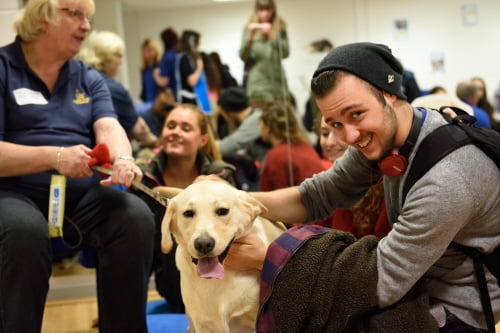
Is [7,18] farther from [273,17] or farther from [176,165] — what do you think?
[273,17]

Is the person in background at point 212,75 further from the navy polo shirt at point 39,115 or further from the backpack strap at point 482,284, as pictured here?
the backpack strap at point 482,284

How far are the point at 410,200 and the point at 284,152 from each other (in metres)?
1.99

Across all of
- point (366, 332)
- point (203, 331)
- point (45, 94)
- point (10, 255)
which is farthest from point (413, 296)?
point (45, 94)

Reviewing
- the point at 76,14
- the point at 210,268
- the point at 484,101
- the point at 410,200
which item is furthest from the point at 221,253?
the point at 484,101

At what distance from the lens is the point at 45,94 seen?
2.07 m

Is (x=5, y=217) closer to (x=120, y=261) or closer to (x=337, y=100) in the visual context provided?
(x=120, y=261)

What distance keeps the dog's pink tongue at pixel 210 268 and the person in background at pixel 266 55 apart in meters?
2.34

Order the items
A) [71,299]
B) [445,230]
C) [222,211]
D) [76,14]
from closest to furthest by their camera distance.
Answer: [445,230]
[222,211]
[76,14]
[71,299]

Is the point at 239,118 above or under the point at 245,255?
above

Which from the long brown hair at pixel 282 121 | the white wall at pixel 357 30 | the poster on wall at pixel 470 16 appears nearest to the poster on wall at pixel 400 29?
the white wall at pixel 357 30

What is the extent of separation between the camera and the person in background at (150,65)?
3838mm

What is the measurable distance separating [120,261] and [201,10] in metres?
2.18

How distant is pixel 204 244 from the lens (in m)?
1.47

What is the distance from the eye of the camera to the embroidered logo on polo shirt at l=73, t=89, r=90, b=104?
2139mm
